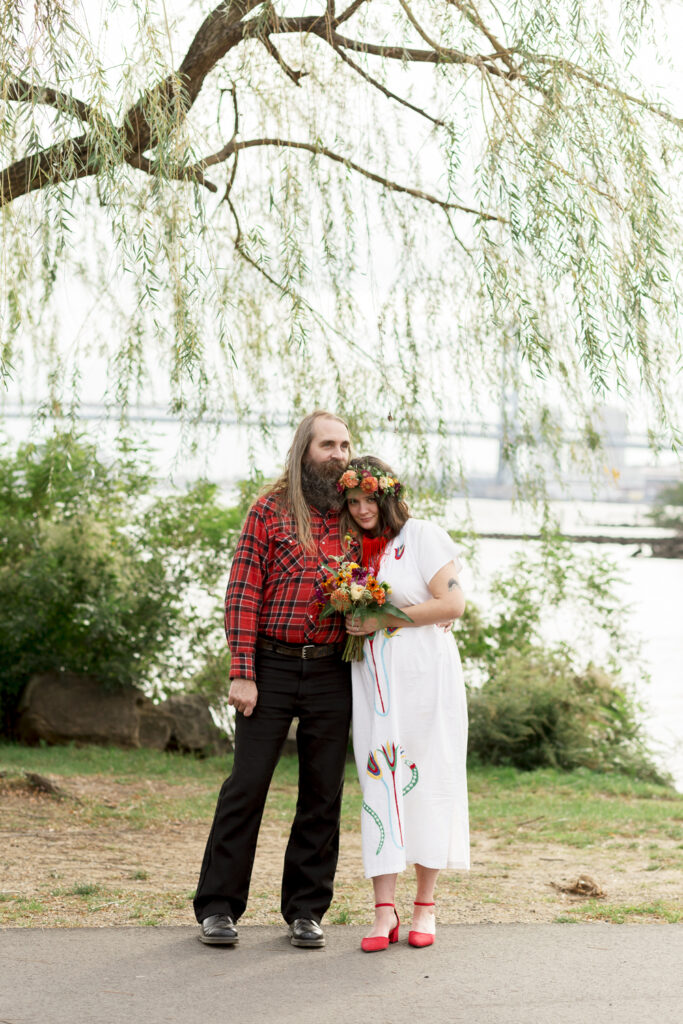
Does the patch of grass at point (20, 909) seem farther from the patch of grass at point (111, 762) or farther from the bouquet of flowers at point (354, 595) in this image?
the patch of grass at point (111, 762)

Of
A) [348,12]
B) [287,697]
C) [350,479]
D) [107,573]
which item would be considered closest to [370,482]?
[350,479]

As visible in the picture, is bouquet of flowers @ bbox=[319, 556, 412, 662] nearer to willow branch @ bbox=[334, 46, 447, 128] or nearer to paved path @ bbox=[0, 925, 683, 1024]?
paved path @ bbox=[0, 925, 683, 1024]

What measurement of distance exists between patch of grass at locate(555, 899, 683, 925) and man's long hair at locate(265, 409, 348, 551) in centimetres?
203

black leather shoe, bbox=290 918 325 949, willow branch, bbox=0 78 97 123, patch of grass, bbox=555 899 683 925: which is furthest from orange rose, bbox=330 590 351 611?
willow branch, bbox=0 78 97 123

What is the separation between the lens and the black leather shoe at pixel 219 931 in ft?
13.7

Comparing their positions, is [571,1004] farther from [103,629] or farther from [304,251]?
[103,629]

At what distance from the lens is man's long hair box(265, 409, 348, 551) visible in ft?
14.6

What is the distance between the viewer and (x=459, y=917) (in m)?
4.79

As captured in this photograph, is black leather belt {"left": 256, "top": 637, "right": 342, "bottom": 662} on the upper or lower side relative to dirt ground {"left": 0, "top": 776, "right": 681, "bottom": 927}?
upper

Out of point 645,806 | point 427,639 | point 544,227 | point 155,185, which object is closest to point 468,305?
point 544,227

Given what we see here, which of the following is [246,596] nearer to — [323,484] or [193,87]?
[323,484]

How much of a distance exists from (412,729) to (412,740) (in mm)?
42

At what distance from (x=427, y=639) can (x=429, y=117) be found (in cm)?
299

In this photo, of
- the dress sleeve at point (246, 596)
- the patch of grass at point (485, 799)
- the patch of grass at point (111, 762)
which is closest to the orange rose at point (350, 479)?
the dress sleeve at point (246, 596)
